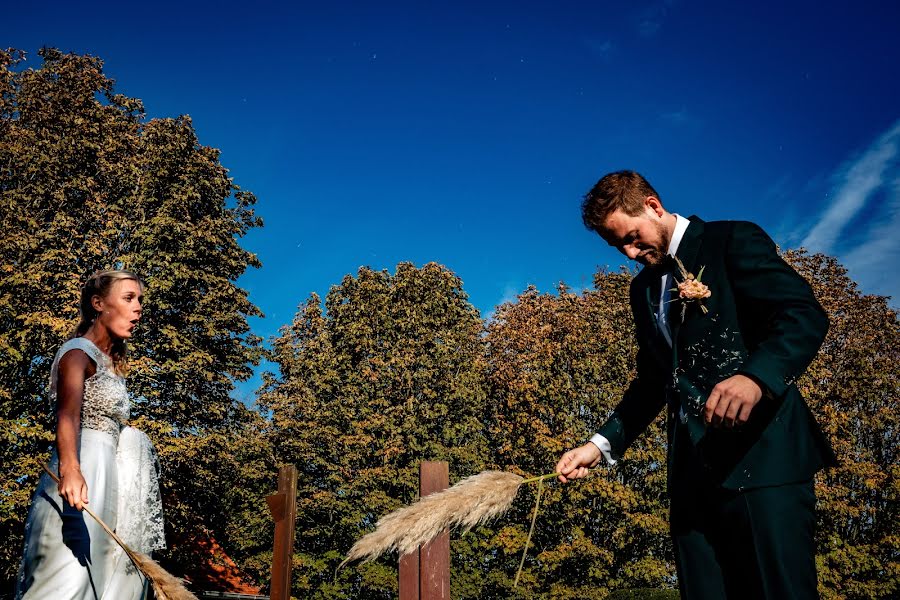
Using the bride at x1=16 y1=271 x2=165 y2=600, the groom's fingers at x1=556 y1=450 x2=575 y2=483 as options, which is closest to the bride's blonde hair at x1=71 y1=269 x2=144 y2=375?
the bride at x1=16 y1=271 x2=165 y2=600

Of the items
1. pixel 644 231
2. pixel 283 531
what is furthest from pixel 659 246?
pixel 283 531

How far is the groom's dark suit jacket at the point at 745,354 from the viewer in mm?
2162

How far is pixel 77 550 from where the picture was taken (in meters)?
3.56

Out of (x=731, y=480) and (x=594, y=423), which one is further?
(x=594, y=423)

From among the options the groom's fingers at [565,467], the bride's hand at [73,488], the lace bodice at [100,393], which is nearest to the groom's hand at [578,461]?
the groom's fingers at [565,467]

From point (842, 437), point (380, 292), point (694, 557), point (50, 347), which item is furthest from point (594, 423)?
point (694, 557)

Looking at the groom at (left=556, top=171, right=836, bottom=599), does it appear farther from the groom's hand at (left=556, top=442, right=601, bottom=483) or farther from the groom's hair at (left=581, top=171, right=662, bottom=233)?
the groom's hand at (left=556, top=442, right=601, bottom=483)

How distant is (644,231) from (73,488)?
11.0 feet

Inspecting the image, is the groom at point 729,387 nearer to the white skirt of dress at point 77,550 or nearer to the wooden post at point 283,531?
the white skirt of dress at point 77,550

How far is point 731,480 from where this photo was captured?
221 centimetres

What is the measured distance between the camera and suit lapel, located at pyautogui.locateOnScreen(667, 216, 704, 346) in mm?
2631

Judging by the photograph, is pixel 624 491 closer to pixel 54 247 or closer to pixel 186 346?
pixel 186 346

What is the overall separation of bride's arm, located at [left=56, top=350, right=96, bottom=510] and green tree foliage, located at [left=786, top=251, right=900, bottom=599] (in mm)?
21967

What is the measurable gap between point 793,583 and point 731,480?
1.20 ft
